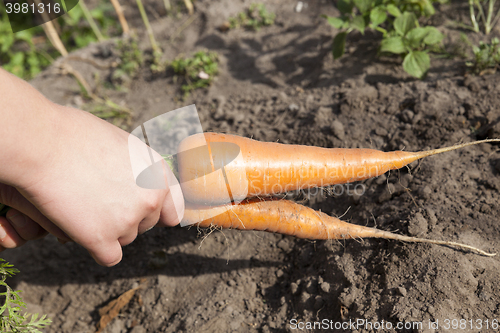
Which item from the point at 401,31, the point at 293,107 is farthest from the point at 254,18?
the point at 401,31

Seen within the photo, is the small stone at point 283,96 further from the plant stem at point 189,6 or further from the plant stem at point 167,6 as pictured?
the plant stem at point 167,6

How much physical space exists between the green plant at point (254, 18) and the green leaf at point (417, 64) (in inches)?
78.9

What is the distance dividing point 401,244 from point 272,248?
3.12ft

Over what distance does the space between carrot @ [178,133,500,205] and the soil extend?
0.24m

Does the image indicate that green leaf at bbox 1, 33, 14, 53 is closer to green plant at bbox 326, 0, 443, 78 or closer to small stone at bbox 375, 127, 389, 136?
green plant at bbox 326, 0, 443, 78

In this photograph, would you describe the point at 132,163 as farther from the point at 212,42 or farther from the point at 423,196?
the point at 212,42

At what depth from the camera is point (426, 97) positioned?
2559 millimetres

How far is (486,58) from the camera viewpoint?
2539 mm

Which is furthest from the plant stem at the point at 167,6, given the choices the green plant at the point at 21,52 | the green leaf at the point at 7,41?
the green leaf at the point at 7,41

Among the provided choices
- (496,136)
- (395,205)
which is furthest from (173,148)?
(496,136)

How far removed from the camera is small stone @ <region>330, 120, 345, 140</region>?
2580mm

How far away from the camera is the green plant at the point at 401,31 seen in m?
2.69

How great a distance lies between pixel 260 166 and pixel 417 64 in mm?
1715

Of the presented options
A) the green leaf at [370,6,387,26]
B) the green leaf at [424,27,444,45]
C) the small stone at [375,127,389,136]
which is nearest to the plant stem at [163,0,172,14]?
the green leaf at [370,6,387,26]
